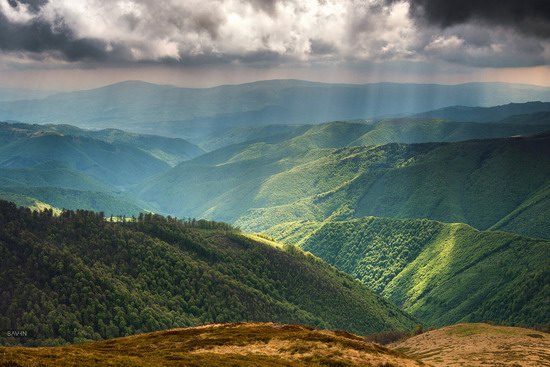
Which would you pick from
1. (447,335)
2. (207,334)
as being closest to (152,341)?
(207,334)

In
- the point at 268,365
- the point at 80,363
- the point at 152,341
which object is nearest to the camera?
the point at 80,363

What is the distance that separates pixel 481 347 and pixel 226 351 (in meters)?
80.0

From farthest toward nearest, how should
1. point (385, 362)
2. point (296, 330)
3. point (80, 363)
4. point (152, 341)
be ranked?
point (296, 330), point (152, 341), point (385, 362), point (80, 363)

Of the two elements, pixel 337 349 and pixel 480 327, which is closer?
pixel 337 349

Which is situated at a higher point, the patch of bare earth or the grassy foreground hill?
the grassy foreground hill

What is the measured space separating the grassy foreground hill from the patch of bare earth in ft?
95.5

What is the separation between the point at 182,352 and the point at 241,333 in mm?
19583

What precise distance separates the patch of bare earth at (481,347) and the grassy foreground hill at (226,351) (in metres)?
29.1

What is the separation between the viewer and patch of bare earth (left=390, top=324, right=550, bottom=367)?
117000 mm

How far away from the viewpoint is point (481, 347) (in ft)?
454

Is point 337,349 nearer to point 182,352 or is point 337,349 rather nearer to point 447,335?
point 182,352

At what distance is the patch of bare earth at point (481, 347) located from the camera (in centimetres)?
11700

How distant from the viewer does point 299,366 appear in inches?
3317

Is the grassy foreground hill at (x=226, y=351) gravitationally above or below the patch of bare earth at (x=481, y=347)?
above
